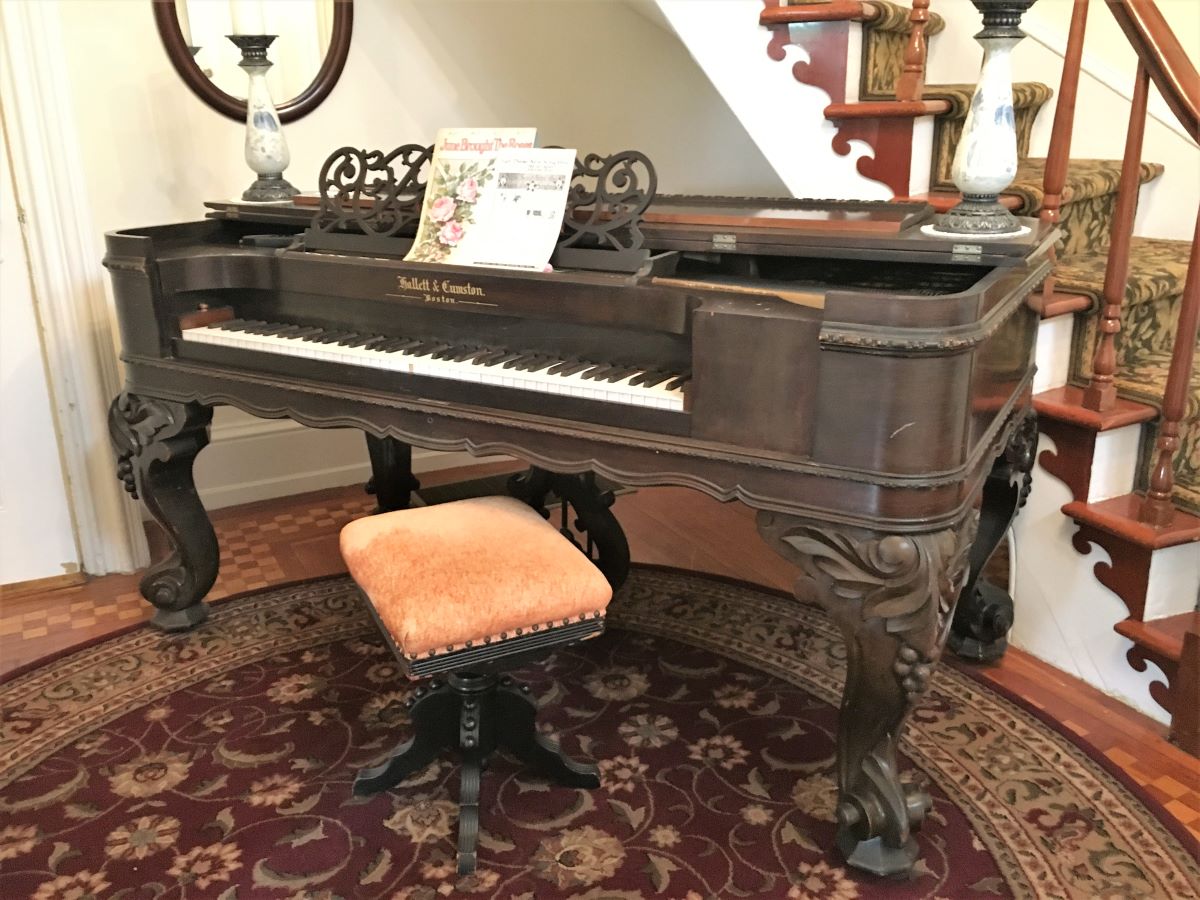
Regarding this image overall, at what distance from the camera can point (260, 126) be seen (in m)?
2.35

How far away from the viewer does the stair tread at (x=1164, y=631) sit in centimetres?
202

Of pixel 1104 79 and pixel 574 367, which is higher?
pixel 1104 79

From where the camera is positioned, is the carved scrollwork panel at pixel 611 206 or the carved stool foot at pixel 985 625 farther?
the carved stool foot at pixel 985 625

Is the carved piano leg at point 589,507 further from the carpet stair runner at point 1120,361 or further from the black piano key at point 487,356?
the carpet stair runner at point 1120,361

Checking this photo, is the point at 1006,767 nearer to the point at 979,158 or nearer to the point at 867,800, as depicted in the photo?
the point at 867,800

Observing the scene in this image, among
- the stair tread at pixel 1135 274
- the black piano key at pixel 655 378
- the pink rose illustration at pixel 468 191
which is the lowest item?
the black piano key at pixel 655 378

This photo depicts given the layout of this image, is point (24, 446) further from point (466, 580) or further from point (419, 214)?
point (466, 580)

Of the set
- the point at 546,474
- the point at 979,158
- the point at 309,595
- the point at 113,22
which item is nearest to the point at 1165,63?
the point at 979,158

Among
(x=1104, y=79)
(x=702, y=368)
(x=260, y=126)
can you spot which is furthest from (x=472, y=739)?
(x=1104, y=79)

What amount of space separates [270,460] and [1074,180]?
2534 millimetres

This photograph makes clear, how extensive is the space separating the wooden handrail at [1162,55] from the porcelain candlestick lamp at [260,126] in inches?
73.2

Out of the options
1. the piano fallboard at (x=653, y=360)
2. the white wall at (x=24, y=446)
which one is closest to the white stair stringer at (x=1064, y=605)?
the piano fallboard at (x=653, y=360)

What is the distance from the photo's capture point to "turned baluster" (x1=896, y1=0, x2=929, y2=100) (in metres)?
2.10

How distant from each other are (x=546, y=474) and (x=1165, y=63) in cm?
160
